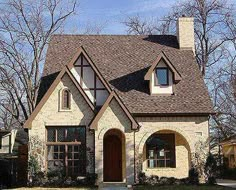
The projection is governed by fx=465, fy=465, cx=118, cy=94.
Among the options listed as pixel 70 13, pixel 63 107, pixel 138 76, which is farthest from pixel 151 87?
pixel 70 13

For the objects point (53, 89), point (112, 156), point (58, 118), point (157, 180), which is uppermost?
point (53, 89)

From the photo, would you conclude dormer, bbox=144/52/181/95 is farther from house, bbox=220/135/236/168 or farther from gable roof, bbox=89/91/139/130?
house, bbox=220/135/236/168

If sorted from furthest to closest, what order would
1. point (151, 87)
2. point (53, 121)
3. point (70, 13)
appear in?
point (70, 13)
point (151, 87)
point (53, 121)

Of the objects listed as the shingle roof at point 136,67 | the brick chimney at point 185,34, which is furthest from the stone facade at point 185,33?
the shingle roof at point 136,67

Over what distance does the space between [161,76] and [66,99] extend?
251 inches

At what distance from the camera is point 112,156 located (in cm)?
2966

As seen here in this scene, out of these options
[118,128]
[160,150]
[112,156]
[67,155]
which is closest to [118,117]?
[118,128]

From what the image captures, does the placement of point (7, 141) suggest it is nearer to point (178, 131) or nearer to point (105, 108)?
point (105, 108)

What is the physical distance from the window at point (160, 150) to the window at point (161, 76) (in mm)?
3426

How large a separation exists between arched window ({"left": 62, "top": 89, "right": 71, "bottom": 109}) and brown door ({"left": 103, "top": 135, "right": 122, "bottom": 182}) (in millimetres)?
3484

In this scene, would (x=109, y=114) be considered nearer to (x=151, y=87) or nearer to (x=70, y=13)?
(x=151, y=87)

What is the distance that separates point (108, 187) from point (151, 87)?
732 cm

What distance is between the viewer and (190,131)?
28969 mm

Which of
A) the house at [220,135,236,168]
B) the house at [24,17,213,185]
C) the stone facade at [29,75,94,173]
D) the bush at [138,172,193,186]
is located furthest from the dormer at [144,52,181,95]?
the house at [220,135,236,168]
